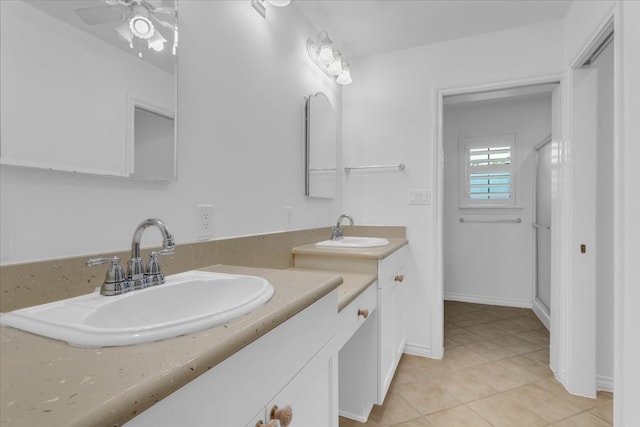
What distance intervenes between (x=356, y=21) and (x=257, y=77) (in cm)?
94

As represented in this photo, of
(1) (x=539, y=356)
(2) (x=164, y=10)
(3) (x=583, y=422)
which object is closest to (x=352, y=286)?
(2) (x=164, y=10)

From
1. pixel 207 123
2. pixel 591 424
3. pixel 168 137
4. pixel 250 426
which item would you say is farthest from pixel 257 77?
pixel 591 424

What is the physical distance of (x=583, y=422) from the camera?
5.09 feet

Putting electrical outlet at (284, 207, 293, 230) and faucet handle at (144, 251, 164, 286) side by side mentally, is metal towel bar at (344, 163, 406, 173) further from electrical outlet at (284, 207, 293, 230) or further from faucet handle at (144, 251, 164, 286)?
faucet handle at (144, 251, 164, 286)

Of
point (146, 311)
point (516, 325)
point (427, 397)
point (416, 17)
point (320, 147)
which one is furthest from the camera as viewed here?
point (516, 325)

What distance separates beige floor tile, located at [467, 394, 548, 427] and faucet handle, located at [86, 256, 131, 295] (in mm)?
1763

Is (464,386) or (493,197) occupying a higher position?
(493,197)

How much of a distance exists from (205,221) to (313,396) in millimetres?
694

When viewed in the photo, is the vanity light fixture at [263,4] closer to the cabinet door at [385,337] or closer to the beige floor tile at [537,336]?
the cabinet door at [385,337]

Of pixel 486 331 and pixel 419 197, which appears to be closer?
pixel 419 197

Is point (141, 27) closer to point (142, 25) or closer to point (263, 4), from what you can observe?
point (142, 25)

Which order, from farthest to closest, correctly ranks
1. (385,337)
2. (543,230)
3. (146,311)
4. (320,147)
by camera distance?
(543,230)
(320,147)
(385,337)
(146,311)

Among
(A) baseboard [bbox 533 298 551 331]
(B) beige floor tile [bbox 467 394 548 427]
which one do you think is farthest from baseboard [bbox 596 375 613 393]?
(A) baseboard [bbox 533 298 551 331]
